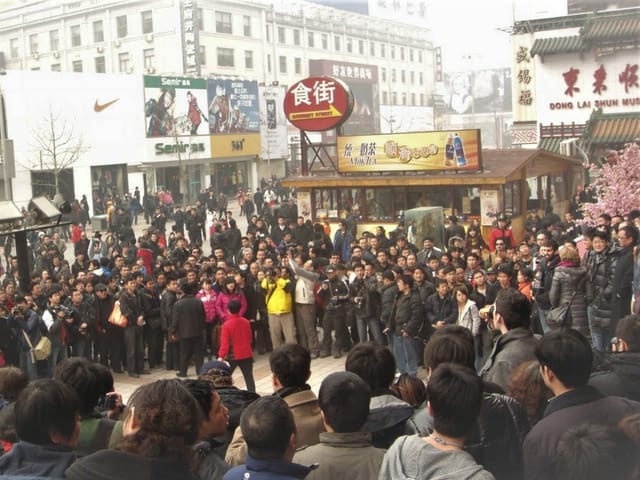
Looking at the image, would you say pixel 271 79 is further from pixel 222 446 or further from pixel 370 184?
pixel 370 184

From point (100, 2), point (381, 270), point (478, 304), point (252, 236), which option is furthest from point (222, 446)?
point (252, 236)

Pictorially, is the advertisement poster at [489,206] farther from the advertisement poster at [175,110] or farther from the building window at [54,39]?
the building window at [54,39]

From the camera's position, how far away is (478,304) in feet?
19.1

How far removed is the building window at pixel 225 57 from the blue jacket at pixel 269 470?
2485mm

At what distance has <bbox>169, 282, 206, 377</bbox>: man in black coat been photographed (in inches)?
255

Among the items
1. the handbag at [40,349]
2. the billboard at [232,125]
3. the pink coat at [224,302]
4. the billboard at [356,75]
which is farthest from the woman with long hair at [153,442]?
the billboard at [232,125]

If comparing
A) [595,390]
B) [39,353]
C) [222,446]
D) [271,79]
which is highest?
[271,79]

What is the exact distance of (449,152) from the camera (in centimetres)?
1172

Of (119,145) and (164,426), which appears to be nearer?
(164,426)

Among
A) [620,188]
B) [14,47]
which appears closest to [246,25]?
[14,47]

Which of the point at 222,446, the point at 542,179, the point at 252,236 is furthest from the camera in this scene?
the point at 542,179

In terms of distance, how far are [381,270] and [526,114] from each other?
10594 millimetres

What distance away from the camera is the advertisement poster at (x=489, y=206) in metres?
11.4

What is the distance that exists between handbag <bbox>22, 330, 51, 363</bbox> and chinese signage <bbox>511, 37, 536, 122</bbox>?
12.0 metres
